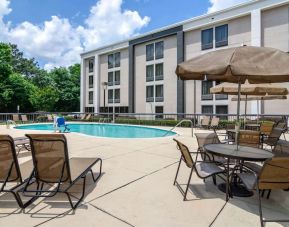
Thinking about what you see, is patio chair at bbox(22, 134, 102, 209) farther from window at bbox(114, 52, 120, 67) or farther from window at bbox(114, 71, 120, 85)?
window at bbox(114, 52, 120, 67)

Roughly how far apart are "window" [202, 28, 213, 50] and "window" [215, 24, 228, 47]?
21.2 inches

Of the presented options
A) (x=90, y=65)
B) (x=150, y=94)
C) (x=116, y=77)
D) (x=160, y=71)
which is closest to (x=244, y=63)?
(x=160, y=71)

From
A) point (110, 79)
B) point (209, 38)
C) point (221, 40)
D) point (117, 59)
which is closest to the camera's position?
point (221, 40)

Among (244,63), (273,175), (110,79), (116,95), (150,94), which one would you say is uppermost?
(110,79)

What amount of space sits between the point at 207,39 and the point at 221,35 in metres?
1.38

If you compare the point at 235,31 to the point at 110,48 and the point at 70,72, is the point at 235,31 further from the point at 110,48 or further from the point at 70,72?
the point at 70,72

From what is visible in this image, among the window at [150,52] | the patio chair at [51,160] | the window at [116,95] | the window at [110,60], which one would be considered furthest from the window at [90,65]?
the patio chair at [51,160]

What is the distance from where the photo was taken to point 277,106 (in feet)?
60.3

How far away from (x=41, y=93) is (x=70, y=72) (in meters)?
12.4

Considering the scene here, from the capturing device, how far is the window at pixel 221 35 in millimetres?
21266

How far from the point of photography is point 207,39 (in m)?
22.4

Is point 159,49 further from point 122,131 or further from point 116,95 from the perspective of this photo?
point 122,131

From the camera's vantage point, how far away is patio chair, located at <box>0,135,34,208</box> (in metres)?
2.99

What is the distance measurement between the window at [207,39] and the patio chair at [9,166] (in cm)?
2187
